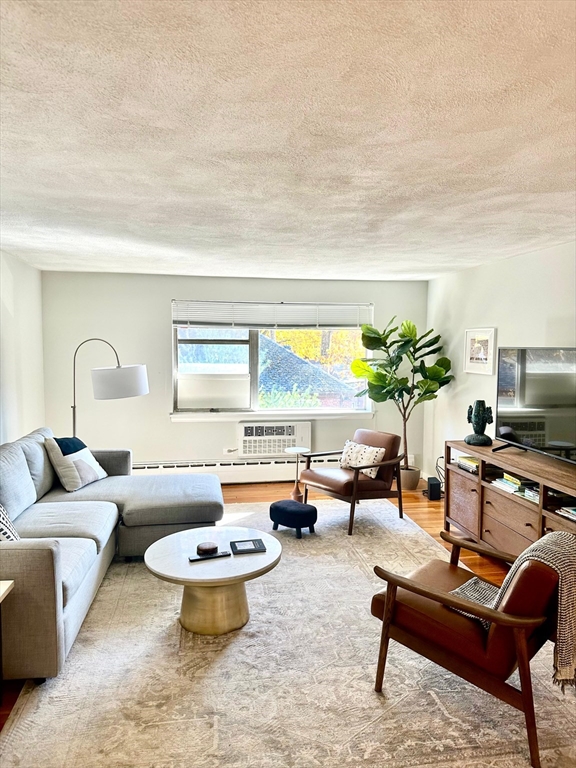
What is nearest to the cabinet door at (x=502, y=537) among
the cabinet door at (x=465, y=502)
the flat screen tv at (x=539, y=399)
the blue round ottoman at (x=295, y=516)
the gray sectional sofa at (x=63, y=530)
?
the cabinet door at (x=465, y=502)

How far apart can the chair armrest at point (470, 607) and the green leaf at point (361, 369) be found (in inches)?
133

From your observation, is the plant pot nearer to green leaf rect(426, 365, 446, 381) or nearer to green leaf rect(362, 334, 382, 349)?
green leaf rect(426, 365, 446, 381)

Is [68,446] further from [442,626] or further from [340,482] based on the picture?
[442,626]

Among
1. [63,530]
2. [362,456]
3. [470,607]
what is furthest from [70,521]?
[362,456]

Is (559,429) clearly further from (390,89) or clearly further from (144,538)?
(144,538)

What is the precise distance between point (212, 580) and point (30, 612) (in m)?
0.83

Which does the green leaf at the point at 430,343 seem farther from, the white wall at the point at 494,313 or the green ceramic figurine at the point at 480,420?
the green ceramic figurine at the point at 480,420

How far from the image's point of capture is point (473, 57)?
1.29 meters

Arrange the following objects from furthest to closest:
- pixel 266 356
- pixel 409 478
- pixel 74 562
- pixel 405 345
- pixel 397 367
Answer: pixel 266 356 → pixel 409 478 → pixel 397 367 → pixel 405 345 → pixel 74 562

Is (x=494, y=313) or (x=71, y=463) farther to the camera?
(x=494, y=313)

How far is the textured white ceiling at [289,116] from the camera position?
116 cm

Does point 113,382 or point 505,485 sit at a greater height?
point 113,382

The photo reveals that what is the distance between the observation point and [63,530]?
303 cm

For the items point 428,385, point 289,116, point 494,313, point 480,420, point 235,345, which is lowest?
point 480,420
